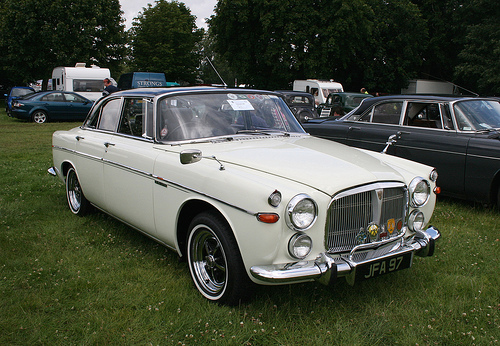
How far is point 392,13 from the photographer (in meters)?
34.1

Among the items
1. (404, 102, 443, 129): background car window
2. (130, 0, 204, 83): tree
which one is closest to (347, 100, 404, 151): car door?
(404, 102, 443, 129): background car window

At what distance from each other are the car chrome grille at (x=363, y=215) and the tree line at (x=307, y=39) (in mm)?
28289

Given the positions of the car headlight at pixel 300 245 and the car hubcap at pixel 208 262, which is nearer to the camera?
the car headlight at pixel 300 245

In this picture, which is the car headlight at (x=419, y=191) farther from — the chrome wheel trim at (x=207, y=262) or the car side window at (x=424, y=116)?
the car side window at (x=424, y=116)

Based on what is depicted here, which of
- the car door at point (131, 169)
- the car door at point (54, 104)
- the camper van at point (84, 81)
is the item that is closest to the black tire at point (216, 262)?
the car door at point (131, 169)

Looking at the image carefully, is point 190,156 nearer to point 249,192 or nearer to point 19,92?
point 249,192

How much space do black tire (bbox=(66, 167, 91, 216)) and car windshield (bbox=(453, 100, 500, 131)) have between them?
5.07 metres

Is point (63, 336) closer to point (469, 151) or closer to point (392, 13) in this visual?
point (469, 151)

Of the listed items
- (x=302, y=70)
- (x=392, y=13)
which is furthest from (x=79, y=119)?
(x=392, y=13)

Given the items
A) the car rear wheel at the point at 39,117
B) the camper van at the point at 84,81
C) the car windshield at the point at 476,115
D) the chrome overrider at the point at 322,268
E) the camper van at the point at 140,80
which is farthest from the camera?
the camper van at the point at 84,81

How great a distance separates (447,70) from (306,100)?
23.9 m

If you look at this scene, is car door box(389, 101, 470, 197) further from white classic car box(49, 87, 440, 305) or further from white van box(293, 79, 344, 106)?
white van box(293, 79, 344, 106)

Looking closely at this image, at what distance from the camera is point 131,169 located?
4234mm

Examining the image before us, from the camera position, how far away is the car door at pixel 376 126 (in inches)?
267
